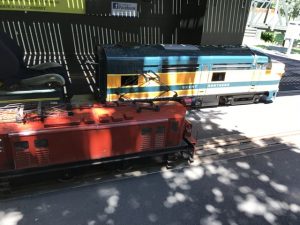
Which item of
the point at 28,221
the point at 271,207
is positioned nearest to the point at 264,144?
the point at 271,207

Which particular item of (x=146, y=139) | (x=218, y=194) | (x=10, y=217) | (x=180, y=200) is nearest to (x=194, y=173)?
(x=218, y=194)

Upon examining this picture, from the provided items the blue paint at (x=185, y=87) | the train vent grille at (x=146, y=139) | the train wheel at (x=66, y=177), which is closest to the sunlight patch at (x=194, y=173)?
the train vent grille at (x=146, y=139)

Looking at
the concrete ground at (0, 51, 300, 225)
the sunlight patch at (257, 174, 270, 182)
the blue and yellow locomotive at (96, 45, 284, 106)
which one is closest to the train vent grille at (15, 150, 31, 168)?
the concrete ground at (0, 51, 300, 225)

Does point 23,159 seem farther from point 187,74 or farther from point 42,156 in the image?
point 187,74

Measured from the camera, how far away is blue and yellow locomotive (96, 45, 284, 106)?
996cm

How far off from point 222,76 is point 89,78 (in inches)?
248

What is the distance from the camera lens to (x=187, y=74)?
10797 mm

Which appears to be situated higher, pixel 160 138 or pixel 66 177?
pixel 160 138

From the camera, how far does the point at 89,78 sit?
13797 millimetres

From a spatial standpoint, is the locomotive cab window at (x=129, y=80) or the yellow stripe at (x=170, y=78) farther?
the locomotive cab window at (x=129, y=80)

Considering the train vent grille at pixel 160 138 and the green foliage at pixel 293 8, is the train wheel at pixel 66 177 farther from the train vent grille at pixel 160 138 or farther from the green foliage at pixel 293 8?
the green foliage at pixel 293 8

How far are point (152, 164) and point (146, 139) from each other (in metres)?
0.98

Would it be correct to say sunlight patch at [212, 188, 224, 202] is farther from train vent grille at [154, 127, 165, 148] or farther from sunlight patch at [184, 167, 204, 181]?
train vent grille at [154, 127, 165, 148]

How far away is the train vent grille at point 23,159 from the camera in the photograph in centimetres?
601
